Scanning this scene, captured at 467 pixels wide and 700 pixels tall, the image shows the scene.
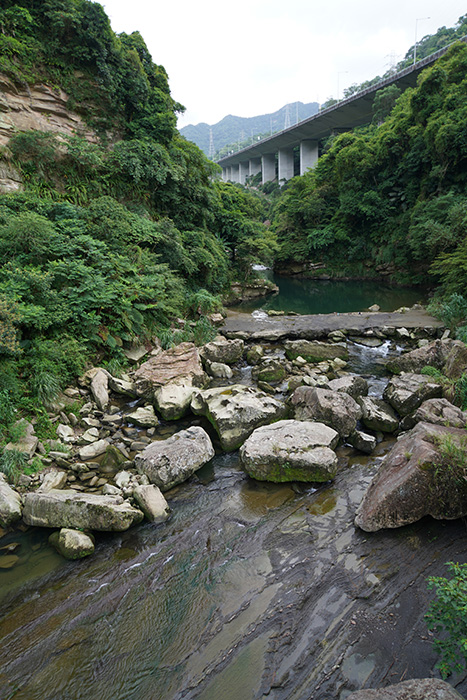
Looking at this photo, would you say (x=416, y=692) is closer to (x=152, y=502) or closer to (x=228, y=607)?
(x=228, y=607)

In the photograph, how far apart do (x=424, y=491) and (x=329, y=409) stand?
97.5 inches

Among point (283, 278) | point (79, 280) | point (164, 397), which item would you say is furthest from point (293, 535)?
point (283, 278)

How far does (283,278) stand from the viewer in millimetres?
32156

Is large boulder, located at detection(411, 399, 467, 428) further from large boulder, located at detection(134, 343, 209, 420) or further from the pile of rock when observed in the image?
large boulder, located at detection(134, 343, 209, 420)

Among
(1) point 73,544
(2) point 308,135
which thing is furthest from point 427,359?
(2) point 308,135

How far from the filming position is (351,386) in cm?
755

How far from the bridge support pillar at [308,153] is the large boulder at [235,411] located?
53.3 meters

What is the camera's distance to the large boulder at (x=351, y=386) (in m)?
7.43

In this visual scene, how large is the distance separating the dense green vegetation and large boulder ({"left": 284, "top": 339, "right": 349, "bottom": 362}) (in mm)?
3096

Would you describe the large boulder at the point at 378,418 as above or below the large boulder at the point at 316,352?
below

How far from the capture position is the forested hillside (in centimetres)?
1831

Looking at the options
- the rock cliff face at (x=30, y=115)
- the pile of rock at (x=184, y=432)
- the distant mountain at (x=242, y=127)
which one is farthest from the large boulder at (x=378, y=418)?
the distant mountain at (x=242, y=127)

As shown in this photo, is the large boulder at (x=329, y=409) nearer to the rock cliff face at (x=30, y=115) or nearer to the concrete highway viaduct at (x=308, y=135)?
the rock cliff face at (x=30, y=115)

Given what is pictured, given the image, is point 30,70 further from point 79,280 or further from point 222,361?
point 222,361
